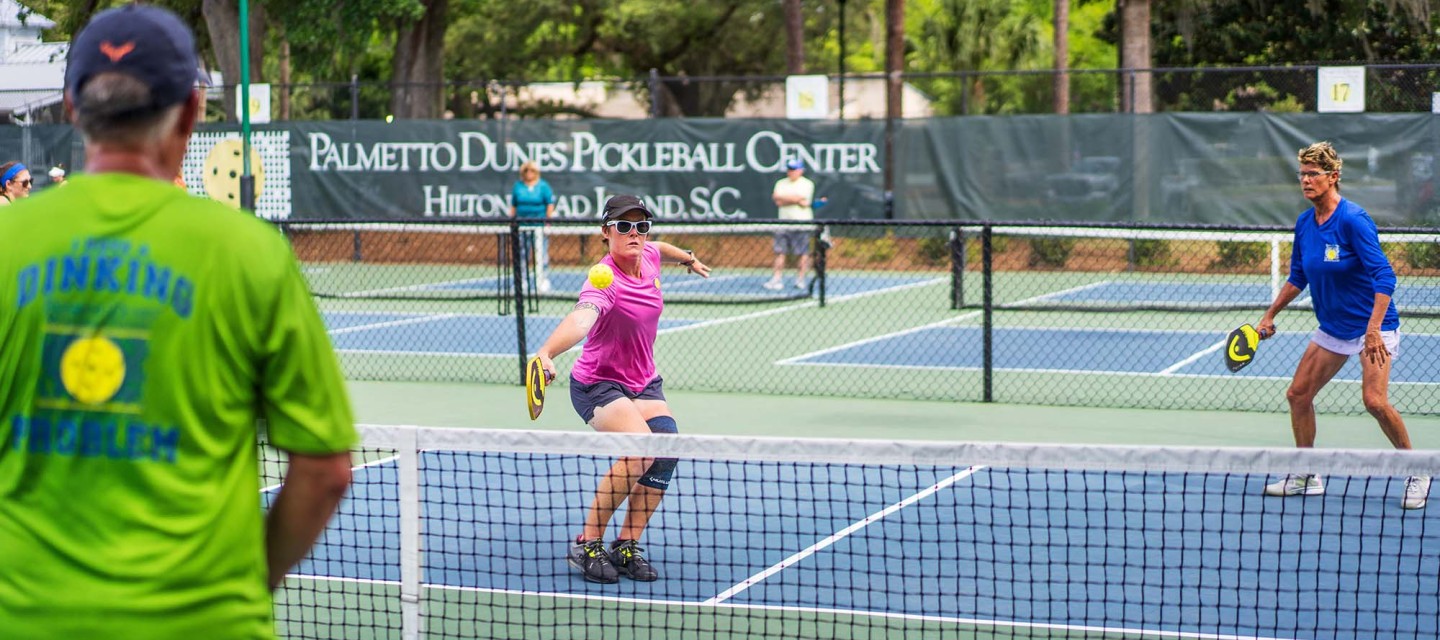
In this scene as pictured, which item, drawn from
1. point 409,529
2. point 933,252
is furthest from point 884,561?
point 933,252

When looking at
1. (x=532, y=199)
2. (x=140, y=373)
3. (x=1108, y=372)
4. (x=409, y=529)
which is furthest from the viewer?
(x=532, y=199)

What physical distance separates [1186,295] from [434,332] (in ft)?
26.1

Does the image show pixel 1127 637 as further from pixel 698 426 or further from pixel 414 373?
pixel 414 373

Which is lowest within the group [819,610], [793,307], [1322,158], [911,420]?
[819,610]

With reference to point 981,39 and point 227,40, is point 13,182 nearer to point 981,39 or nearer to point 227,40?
point 227,40

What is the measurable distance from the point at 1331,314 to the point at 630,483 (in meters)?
3.61

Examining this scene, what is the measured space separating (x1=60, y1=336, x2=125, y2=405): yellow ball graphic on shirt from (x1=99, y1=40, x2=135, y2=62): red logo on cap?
15.9 inches

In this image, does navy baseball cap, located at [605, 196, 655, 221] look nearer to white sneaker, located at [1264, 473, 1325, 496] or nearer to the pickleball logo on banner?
white sneaker, located at [1264, 473, 1325, 496]

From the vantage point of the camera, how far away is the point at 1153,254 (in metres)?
19.9

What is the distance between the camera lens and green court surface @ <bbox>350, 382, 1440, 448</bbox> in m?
10.0

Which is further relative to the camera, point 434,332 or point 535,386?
point 434,332

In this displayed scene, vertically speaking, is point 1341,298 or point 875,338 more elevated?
point 1341,298

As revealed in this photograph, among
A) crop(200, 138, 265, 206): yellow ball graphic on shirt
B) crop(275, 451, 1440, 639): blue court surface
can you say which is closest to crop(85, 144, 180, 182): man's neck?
crop(275, 451, 1440, 639): blue court surface

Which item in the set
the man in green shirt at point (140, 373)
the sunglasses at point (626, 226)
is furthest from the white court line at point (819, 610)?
the man in green shirt at point (140, 373)
